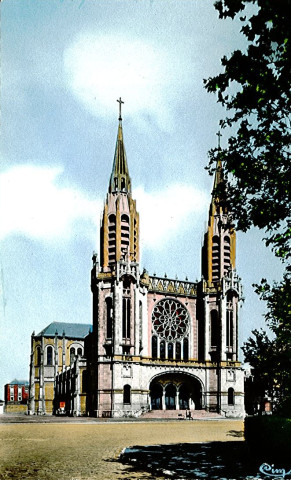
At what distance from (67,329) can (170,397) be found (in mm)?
42384

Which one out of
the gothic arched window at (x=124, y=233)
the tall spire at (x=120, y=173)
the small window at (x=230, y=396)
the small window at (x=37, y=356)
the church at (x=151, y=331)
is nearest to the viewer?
the church at (x=151, y=331)

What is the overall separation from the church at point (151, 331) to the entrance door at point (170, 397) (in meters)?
0.12

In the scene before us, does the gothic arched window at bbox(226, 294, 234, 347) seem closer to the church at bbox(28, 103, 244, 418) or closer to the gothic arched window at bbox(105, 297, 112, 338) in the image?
the church at bbox(28, 103, 244, 418)

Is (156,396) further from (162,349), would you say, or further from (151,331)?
(151,331)

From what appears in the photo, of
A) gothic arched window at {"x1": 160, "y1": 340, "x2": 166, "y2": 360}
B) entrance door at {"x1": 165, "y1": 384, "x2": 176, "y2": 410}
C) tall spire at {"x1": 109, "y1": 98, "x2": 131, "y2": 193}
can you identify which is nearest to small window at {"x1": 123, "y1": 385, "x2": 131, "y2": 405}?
entrance door at {"x1": 165, "y1": 384, "x2": 176, "y2": 410}

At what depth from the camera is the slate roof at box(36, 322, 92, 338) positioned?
101375 millimetres

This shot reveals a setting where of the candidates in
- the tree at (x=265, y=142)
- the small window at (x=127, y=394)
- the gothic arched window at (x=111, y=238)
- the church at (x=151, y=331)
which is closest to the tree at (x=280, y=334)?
the tree at (x=265, y=142)

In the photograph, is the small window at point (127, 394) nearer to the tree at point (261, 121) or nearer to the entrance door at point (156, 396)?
the entrance door at point (156, 396)

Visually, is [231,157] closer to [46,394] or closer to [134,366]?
[134,366]

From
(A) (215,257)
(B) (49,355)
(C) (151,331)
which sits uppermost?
(A) (215,257)

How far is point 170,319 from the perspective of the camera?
6925 cm

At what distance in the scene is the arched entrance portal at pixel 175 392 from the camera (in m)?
65.8

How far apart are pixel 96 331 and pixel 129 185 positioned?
19519 mm

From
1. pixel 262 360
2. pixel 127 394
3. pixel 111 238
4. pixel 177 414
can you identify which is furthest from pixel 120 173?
pixel 262 360
